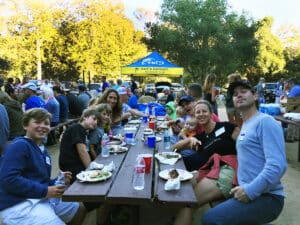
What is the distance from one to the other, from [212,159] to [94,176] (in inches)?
47.1

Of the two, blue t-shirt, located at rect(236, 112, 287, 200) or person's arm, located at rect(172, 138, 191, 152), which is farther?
person's arm, located at rect(172, 138, 191, 152)

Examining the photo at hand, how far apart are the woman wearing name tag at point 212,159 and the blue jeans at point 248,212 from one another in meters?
0.42

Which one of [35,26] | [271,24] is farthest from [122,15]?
[271,24]

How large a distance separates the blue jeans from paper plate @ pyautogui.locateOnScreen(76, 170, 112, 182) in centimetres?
94

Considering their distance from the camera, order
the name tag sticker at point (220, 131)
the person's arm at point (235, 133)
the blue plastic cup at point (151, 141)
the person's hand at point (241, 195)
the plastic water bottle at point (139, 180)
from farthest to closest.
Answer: the blue plastic cup at point (151, 141)
the name tag sticker at point (220, 131)
the person's arm at point (235, 133)
the plastic water bottle at point (139, 180)
the person's hand at point (241, 195)

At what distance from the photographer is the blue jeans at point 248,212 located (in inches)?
100

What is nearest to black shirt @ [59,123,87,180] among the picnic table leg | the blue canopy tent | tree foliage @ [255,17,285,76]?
the picnic table leg

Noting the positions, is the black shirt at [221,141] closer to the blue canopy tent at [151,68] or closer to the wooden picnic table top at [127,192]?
the wooden picnic table top at [127,192]

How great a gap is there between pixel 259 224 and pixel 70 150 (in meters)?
2.01

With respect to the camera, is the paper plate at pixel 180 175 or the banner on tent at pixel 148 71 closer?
the paper plate at pixel 180 175

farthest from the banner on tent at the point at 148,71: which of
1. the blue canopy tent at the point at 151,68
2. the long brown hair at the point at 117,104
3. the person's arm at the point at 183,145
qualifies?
the person's arm at the point at 183,145

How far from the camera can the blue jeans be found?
8.37 ft

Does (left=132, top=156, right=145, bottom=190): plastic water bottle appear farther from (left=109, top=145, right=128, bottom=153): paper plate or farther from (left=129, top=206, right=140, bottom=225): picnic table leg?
(left=109, top=145, right=128, bottom=153): paper plate

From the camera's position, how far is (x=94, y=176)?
2.88 m
